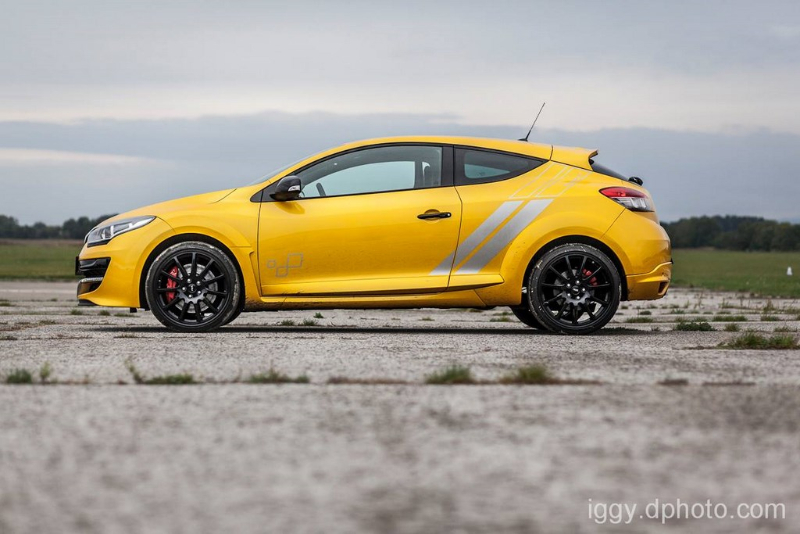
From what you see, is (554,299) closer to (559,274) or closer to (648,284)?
(559,274)

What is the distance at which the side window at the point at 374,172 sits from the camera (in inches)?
352

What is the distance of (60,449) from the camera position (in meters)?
3.52

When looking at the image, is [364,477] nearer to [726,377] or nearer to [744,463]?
[744,463]

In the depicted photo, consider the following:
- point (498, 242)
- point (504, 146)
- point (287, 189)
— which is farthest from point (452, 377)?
point (504, 146)

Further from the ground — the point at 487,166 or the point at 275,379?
the point at 487,166

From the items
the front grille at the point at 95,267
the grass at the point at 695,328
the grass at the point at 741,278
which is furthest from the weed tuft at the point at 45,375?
the grass at the point at 741,278

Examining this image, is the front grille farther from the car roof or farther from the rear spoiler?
the rear spoiler

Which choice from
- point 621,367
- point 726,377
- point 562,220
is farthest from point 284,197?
point 726,377

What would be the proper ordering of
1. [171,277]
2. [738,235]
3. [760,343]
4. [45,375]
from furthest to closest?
[738,235], [171,277], [760,343], [45,375]

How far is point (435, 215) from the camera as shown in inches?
344

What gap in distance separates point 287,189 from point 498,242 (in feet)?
6.09

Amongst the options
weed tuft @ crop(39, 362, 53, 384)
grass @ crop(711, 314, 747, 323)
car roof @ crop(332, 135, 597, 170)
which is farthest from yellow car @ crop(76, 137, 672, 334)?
weed tuft @ crop(39, 362, 53, 384)

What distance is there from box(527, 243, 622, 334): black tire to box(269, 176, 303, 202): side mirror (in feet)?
7.02

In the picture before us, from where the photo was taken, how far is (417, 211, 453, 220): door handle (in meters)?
8.73
